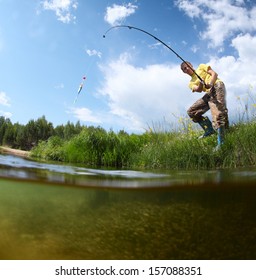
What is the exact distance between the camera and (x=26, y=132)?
1459 inches

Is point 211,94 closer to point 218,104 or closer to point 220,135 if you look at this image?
point 218,104

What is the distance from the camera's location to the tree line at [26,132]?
35769mm

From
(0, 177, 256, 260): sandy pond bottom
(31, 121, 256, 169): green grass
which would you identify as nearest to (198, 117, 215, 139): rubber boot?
(31, 121, 256, 169): green grass

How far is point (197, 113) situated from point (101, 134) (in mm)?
4695

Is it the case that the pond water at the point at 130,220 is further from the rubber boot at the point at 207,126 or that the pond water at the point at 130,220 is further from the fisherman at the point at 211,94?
the rubber boot at the point at 207,126

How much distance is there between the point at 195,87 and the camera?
21.6 feet

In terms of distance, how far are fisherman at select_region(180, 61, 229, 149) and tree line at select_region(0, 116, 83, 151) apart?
2853 centimetres

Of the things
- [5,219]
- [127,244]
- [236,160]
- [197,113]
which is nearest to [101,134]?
[197,113]

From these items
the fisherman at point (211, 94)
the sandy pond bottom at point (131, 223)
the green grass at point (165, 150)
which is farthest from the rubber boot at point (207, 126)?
the sandy pond bottom at point (131, 223)

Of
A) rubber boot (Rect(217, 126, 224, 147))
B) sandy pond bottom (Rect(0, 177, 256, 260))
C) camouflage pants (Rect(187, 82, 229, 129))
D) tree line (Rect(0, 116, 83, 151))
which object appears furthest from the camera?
tree line (Rect(0, 116, 83, 151))

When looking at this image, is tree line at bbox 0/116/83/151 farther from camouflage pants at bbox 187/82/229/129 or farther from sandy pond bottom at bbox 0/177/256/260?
sandy pond bottom at bbox 0/177/256/260

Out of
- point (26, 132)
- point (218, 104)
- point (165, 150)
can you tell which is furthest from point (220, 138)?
point (26, 132)

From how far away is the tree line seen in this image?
35769mm
